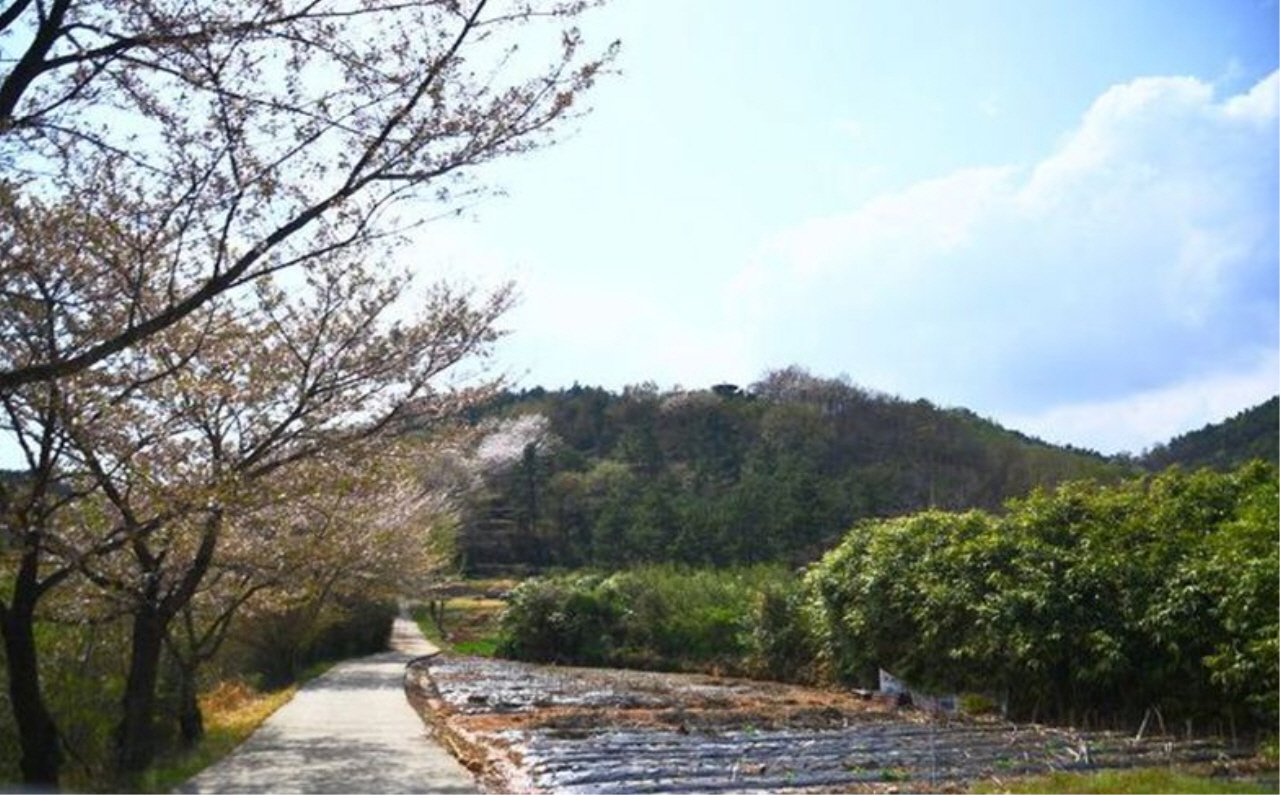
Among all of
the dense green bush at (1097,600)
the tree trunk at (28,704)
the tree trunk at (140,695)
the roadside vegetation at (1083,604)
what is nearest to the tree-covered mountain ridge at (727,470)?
the roadside vegetation at (1083,604)

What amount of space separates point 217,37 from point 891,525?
1285cm

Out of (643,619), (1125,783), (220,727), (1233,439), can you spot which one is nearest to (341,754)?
(220,727)

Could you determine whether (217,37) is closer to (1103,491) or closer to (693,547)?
(1103,491)

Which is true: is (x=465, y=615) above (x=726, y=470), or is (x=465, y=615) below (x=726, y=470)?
below

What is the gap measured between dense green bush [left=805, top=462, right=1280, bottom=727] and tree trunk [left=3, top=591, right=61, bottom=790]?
878cm

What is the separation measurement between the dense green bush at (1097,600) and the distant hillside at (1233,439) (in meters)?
9.44

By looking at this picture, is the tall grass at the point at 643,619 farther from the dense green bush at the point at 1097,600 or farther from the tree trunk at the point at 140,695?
the tree trunk at the point at 140,695

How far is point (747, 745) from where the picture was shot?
401 inches

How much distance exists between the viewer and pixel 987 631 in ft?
41.8

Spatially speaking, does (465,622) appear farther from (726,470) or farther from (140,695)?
(140,695)

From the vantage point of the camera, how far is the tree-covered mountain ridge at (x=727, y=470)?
132 feet

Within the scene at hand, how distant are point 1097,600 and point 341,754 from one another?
7.32 m

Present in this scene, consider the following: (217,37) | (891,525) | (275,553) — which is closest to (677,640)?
(891,525)

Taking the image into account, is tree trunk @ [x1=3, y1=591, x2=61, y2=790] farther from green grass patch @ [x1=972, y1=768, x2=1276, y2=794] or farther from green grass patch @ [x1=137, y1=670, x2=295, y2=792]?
green grass patch @ [x1=972, y1=768, x2=1276, y2=794]
